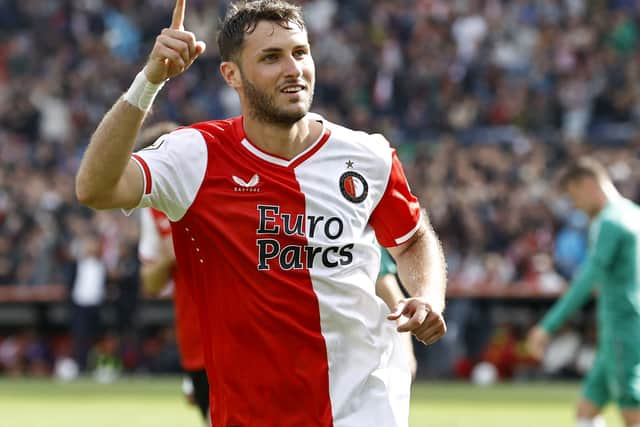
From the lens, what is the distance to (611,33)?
75.6ft

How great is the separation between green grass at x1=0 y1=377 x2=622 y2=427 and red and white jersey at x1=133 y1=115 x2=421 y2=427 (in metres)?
8.01

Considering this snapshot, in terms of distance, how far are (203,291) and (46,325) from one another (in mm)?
17287

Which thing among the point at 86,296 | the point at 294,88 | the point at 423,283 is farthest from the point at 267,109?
the point at 86,296

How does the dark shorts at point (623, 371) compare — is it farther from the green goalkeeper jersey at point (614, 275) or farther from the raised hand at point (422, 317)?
the raised hand at point (422, 317)

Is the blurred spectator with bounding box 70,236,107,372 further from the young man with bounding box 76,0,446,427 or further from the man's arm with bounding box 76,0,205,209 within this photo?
the man's arm with bounding box 76,0,205,209

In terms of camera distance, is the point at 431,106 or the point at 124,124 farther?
the point at 431,106

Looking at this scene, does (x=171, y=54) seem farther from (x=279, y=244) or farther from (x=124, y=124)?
(x=279, y=244)

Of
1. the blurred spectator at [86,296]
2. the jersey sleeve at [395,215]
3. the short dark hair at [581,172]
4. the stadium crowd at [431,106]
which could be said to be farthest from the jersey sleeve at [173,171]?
the blurred spectator at [86,296]

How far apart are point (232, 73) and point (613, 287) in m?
5.39

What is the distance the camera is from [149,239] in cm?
834

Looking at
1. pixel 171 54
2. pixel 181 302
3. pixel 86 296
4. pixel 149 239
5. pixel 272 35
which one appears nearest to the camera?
pixel 171 54

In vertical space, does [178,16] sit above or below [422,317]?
above

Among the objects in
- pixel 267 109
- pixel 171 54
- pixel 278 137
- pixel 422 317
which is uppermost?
pixel 171 54

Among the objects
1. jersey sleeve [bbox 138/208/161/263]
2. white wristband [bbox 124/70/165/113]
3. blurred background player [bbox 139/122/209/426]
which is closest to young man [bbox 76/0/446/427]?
white wristband [bbox 124/70/165/113]
